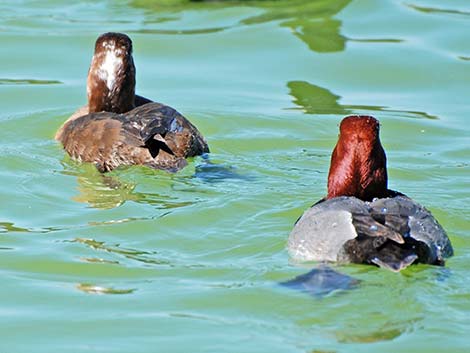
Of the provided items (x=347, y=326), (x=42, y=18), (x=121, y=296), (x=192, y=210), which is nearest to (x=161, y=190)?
(x=192, y=210)

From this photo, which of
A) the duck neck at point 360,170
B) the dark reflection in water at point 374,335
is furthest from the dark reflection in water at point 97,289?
the duck neck at point 360,170

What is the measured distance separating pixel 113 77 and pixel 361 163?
362 centimetres

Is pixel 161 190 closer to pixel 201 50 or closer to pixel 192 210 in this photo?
pixel 192 210

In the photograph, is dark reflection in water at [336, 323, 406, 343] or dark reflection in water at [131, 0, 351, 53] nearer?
dark reflection in water at [336, 323, 406, 343]

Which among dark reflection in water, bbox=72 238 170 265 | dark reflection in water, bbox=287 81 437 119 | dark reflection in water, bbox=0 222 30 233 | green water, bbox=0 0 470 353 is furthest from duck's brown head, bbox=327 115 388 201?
dark reflection in water, bbox=287 81 437 119

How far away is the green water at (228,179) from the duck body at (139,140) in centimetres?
13

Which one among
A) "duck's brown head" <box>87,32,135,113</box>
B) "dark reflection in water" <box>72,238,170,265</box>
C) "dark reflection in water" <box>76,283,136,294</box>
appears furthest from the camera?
"duck's brown head" <box>87,32,135,113</box>

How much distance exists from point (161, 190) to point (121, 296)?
2.23m

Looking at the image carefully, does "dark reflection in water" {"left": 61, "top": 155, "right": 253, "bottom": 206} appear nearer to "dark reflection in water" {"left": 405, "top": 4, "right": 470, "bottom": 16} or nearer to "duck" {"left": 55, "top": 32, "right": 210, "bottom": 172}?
"duck" {"left": 55, "top": 32, "right": 210, "bottom": 172}

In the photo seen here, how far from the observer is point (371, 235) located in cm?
791

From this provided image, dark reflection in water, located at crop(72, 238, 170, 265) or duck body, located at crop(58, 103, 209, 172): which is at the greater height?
duck body, located at crop(58, 103, 209, 172)

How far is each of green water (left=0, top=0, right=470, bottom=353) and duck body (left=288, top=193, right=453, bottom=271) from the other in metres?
0.14

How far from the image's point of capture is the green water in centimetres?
739

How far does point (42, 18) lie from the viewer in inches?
642
